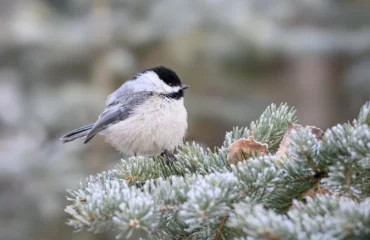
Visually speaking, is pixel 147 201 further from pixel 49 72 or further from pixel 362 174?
pixel 49 72

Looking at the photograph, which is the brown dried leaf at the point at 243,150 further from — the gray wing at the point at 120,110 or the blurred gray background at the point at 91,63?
the blurred gray background at the point at 91,63

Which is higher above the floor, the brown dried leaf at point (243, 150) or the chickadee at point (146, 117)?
the chickadee at point (146, 117)

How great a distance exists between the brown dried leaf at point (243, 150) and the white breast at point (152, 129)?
794 millimetres

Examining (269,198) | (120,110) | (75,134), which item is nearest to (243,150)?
(269,198)

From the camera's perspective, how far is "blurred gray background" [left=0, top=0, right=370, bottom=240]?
11.6 ft

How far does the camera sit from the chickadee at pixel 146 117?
73.4 inches

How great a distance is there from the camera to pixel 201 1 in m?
3.88

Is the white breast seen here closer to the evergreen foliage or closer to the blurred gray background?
the evergreen foliage

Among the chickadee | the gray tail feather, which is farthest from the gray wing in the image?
the gray tail feather

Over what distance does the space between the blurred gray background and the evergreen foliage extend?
2.39 metres

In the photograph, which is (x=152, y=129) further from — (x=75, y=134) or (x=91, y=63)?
(x=91, y=63)

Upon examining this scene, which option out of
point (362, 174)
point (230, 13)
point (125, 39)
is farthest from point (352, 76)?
point (362, 174)

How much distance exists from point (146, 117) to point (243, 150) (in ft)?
3.22

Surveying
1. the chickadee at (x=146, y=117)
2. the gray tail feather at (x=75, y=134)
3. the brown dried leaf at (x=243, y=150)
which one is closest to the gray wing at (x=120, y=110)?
the chickadee at (x=146, y=117)
